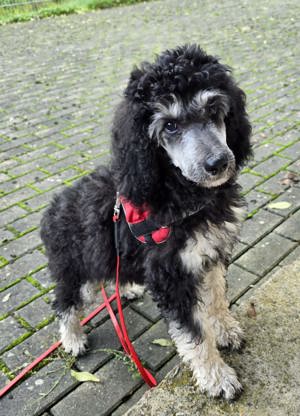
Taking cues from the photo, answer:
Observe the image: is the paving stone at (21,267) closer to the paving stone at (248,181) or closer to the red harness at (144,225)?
the red harness at (144,225)

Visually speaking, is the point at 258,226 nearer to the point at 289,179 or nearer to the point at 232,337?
the point at 289,179

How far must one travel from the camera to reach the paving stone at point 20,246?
4262 mm

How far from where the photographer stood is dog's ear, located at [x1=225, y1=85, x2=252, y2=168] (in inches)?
101

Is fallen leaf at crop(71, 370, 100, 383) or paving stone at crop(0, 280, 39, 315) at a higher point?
paving stone at crop(0, 280, 39, 315)

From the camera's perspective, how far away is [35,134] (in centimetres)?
659

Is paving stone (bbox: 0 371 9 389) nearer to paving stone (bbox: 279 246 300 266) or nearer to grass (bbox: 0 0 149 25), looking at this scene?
paving stone (bbox: 279 246 300 266)

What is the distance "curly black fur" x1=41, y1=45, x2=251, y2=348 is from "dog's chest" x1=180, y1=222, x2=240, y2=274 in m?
0.03

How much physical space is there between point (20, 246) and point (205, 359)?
239 centimetres

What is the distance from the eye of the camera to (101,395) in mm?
2941

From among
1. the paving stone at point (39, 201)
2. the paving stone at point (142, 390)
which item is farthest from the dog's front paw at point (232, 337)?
the paving stone at point (39, 201)

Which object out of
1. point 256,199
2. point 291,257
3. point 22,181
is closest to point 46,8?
point 22,181

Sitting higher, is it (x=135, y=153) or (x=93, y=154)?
(x=135, y=153)

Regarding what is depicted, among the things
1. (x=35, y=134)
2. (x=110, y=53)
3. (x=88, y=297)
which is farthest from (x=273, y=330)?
(x=110, y=53)

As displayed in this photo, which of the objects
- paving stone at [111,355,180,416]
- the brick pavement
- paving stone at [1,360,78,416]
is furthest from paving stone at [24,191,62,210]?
paving stone at [111,355,180,416]
